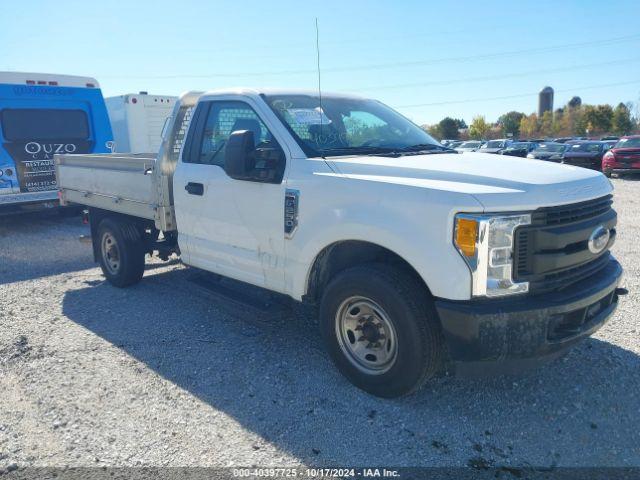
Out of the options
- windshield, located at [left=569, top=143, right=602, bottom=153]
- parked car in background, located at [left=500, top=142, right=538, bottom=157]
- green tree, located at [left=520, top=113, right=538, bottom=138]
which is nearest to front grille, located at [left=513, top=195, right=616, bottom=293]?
parked car in background, located at [left=500, top=142, right=538, bottom=157]

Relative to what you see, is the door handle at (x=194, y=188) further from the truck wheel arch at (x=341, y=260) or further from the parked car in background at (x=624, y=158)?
the parked car in background at (x=624, y=158)

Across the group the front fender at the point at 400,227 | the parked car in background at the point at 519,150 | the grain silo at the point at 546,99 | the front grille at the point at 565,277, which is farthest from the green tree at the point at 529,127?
the front fender at the point at 400,227

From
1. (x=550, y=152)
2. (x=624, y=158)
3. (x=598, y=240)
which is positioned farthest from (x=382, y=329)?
(x=550, y=152)

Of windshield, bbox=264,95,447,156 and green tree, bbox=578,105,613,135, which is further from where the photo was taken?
green tree, bbox=578,105,613,135

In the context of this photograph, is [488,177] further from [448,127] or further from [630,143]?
[448,127]

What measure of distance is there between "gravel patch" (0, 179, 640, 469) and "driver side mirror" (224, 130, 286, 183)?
1.17 meters

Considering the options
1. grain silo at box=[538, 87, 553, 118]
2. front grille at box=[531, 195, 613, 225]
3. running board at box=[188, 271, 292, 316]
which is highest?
grain silo at box=[538, 87, 553, 118]

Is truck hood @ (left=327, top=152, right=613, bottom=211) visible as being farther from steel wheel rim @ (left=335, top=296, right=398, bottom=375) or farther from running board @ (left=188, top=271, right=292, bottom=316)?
running board @ (left=188, top=271, right=292, bottom=316)

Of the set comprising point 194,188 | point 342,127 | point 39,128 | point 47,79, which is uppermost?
point 47,79

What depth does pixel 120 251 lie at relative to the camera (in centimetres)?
614

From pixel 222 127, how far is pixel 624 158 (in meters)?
18.5

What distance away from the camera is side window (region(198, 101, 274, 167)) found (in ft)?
14.4

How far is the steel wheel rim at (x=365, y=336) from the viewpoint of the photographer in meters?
3.54

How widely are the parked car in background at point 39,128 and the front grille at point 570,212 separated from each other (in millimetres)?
9267
